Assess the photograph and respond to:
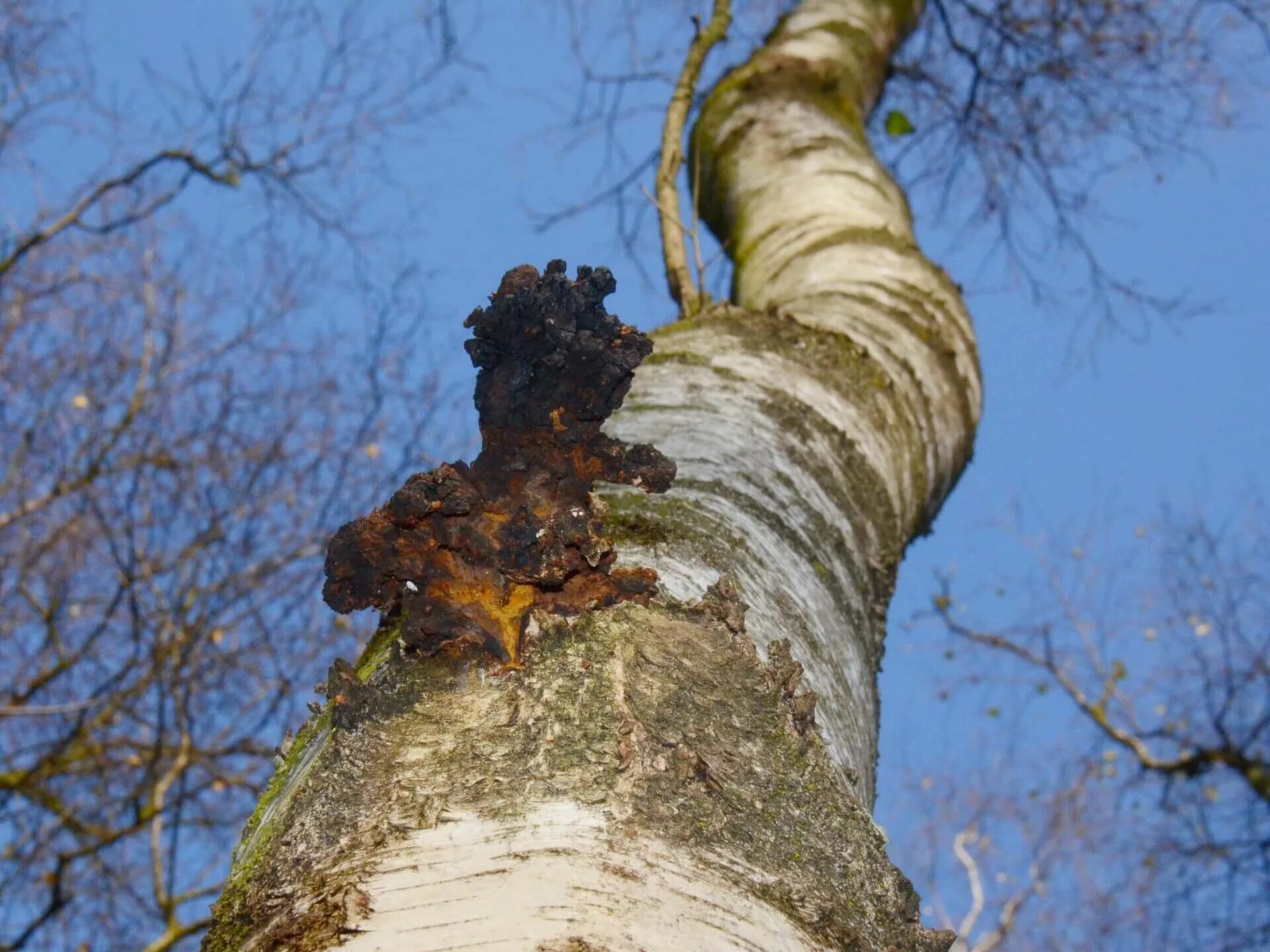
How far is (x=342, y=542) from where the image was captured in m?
0.91

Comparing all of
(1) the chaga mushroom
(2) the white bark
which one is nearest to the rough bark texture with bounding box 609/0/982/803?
(1) the chaga mushroom

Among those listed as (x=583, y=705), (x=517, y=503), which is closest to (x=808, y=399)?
(x=517, y=503)

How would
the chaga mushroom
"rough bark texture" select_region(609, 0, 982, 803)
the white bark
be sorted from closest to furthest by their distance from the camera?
the white bark, the chaga mushroom, "rough bark texture" select_region(609, 0, 982, 803)

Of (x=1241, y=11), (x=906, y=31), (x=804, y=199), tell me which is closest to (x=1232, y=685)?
(x=1241, y=11)

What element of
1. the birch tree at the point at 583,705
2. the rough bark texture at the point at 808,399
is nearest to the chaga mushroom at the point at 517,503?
the birch tree at the point at 583,705

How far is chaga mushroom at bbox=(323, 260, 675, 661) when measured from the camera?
34.6 inches

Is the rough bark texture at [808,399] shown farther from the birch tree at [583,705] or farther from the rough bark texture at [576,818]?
the rough bark texture at [576,818]

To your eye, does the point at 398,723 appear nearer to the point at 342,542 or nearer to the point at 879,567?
the point at 342,542

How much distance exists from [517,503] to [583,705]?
8.0 inches

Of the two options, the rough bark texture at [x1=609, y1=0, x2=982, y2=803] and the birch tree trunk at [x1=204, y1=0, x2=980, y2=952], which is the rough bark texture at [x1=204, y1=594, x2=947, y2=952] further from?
the rough bark texture at [x1=609, y1=0, x2=982, y2=803]

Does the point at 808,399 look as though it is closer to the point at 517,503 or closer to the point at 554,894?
the point at 517,503

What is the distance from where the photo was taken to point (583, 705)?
0.81 metres

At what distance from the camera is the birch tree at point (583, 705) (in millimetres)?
697

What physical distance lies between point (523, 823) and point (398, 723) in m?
0.16
